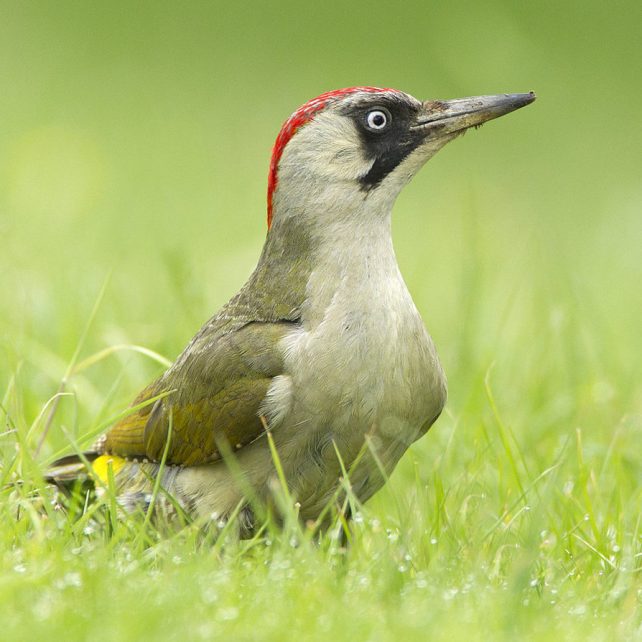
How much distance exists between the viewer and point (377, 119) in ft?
15.7

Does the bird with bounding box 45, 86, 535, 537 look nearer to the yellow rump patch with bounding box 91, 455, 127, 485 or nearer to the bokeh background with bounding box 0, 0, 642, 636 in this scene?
the yellow rump patch with bounding box 91, 455, 127, 485

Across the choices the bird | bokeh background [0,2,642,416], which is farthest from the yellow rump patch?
bokeh background [0,2,642,416]

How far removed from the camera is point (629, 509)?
16.1 feet

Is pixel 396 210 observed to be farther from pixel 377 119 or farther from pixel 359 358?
pixel 359 358

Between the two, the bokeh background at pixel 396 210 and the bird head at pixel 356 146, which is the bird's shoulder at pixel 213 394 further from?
the bird head at pixel 356 146

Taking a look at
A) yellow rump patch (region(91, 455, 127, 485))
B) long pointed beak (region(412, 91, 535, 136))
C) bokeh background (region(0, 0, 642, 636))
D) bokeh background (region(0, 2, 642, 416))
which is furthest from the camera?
bokeh background (region(0, 2, 642, 416))

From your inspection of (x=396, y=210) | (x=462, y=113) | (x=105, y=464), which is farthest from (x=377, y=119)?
(x=396, y=210)

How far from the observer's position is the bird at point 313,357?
174 inches

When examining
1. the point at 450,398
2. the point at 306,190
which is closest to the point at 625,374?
the point at 450,398

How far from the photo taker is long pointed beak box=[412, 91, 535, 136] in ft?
15.8

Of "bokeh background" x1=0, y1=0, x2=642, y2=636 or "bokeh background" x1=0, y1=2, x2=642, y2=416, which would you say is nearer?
"bokeh background" x1=0, y1=0, x2=642, y2=636

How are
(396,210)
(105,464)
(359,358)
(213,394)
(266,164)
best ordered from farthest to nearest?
(266,164) → (396,210) → (105,464) → (213,394) → (359,358)

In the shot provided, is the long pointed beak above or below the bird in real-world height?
above

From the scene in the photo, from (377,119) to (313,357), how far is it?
909 millimetres
